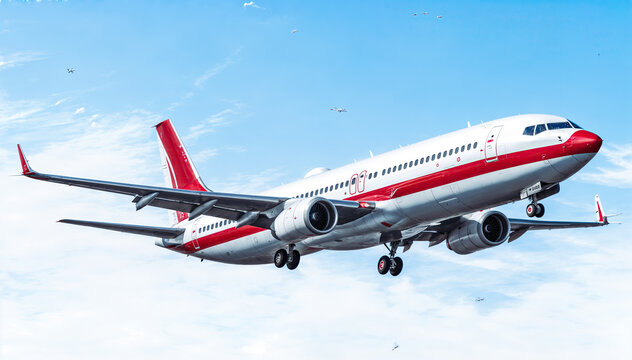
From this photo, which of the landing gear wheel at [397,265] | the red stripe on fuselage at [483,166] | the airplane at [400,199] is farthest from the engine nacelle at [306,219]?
the landing gear wheel at [397,265]

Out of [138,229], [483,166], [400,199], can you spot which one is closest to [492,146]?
[483,166]

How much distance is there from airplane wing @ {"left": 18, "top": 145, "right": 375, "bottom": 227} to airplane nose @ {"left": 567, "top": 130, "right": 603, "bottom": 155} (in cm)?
993

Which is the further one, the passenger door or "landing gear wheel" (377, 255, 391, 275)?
"landing gear wheel" (377, 255, 391, 275)

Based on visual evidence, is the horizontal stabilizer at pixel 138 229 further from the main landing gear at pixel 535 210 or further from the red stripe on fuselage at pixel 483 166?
the main landing gear at pixel 535 210

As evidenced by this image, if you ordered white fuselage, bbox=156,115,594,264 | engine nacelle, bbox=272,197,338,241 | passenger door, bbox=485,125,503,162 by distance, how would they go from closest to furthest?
1. white fuselage, bbox=156,115,594,264
2. passenger door, bbox=485,125,503,162
3. engine nacelle, bbox=272,197,338,241

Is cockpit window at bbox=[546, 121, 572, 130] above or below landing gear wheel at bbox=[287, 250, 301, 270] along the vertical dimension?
above

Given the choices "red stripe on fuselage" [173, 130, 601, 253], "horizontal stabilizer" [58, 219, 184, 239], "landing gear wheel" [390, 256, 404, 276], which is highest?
"red stripe on fuselage" [173, 130, 601, 253]

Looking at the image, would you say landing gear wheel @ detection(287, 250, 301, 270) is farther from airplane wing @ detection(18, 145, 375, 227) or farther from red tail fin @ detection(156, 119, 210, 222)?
red tail fin @ detection(156, 119, 210, 222)

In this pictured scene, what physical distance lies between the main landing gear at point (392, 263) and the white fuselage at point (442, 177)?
240 cm

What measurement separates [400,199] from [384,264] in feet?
24.5

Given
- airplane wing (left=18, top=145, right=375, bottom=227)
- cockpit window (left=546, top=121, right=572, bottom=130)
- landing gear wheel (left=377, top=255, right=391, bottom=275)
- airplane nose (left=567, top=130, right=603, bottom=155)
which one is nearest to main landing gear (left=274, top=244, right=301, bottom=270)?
airplane wing (left=18, top=145, right=375, bottom=227)

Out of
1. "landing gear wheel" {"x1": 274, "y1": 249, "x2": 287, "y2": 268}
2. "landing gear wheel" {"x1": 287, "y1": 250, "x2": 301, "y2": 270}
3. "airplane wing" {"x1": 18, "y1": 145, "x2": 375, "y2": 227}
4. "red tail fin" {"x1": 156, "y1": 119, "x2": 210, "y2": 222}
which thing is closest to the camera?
"airplane wing" {"x1": 18, "y1": 145, "x2": 375, "y2": 227}

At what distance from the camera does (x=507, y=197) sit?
37.1 metres

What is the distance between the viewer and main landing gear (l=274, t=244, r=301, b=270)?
4538 centimetres
